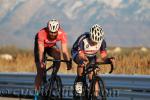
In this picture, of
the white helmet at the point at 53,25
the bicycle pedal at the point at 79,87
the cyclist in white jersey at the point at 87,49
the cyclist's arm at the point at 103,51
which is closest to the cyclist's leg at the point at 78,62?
the cyclist in white jersey at the point at 87,49

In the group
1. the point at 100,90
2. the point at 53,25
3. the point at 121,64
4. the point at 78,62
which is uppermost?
the point at 53,25

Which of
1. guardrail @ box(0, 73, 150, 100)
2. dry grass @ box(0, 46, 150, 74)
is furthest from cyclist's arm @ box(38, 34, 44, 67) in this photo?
dry grass @ box(0, 46, 150, 74)

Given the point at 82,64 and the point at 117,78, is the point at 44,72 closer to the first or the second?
the point at 82,64

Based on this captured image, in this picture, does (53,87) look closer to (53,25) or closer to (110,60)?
(53,25)

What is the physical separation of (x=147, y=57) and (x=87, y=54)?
33.0ft

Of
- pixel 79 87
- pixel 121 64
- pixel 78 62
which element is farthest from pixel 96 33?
pixel 121 64

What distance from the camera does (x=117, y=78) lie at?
11961 mm

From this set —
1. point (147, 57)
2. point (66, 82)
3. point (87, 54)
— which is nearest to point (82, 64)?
point (87, 54)

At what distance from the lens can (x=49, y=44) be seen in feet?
35.7

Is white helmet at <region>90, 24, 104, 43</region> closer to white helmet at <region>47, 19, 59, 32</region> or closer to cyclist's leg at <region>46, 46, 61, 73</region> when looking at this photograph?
white helmet at <region>47, 19, 59, 32</region>

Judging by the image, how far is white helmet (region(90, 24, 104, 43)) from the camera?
32.7 feet

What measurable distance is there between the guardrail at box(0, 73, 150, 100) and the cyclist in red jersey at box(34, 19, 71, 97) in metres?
1.42

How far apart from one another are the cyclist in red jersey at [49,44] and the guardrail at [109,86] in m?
1.42

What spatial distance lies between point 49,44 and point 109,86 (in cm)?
172
